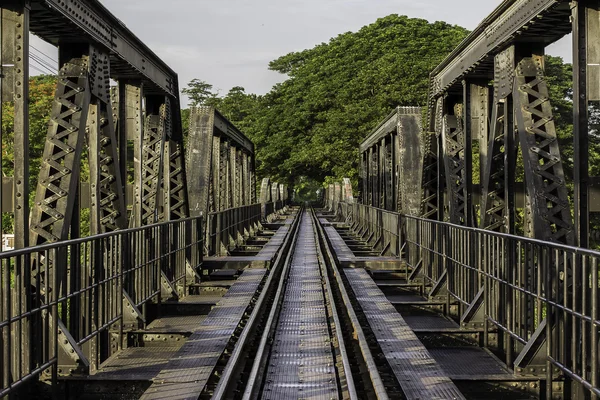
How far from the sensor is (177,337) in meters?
9.77

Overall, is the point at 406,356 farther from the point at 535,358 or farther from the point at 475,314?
the point at 475,314

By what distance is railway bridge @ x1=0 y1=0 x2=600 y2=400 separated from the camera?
6.75 meters

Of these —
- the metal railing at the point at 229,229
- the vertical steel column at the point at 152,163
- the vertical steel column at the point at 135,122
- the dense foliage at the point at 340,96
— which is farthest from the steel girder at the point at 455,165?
the dense foliage at the point at 340,96

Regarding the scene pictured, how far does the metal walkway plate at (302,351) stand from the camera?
23.6 ft

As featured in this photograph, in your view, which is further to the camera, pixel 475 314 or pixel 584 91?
pixel 475 314

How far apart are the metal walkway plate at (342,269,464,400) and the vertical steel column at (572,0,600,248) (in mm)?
1874

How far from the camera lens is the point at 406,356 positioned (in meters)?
7.89

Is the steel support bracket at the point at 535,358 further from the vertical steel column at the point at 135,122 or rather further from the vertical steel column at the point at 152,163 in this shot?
the vertical steel column at the point at 152,163

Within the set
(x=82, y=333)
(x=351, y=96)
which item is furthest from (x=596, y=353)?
(x=351, y=96)

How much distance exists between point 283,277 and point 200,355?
7.76m

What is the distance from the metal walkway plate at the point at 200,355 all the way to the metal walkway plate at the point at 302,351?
1.87ft

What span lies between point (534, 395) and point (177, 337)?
446 cm

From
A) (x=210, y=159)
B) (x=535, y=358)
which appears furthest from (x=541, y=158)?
(x=210, y=159)

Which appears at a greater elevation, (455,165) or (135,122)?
(135,122)
